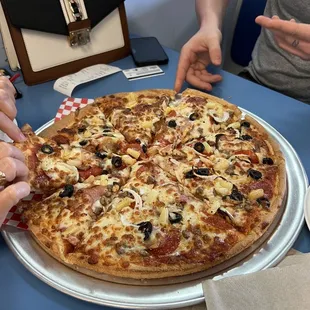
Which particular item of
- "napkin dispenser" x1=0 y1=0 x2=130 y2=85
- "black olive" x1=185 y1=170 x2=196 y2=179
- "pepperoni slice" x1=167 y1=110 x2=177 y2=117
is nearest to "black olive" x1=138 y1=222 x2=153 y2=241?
"black olive" x1=185 y1=170 x2=196 y2=179

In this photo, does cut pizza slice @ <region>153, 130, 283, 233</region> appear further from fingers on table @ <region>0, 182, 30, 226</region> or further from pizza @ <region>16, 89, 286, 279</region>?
fingers on table @ <region>0, 182, 30, 226</region>

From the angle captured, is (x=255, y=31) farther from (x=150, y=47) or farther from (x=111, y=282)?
(x=111, y=282)

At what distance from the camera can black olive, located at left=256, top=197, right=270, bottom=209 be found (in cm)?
114

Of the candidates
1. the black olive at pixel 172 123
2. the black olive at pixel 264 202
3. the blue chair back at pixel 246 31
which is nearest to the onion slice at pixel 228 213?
the black olive at pixel 264 202

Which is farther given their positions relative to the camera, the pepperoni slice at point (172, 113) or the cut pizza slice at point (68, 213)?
the pepperoni slice at point (172, 113)

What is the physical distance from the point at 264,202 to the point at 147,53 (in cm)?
111

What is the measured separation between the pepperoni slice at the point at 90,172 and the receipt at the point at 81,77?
0.57m

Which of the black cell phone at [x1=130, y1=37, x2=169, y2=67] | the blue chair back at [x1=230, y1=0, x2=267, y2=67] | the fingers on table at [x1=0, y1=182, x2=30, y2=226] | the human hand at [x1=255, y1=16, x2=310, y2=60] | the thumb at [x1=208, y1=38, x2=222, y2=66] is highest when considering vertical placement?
the human hand at [x1=255, y1=16, x2=310, y2=60]

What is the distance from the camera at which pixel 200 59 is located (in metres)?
1.75

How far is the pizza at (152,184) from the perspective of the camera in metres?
1.02

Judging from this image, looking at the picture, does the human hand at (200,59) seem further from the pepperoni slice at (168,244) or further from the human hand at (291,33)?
the pepperoni slice at (168,244)

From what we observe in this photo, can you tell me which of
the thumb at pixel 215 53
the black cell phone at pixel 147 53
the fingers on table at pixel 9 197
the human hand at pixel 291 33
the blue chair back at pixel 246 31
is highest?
the human hand at pixel 291 33

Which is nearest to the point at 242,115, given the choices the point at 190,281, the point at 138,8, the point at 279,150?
the point at 279,150

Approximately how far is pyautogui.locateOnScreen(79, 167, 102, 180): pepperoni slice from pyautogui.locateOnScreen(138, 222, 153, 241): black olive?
0.29 m
